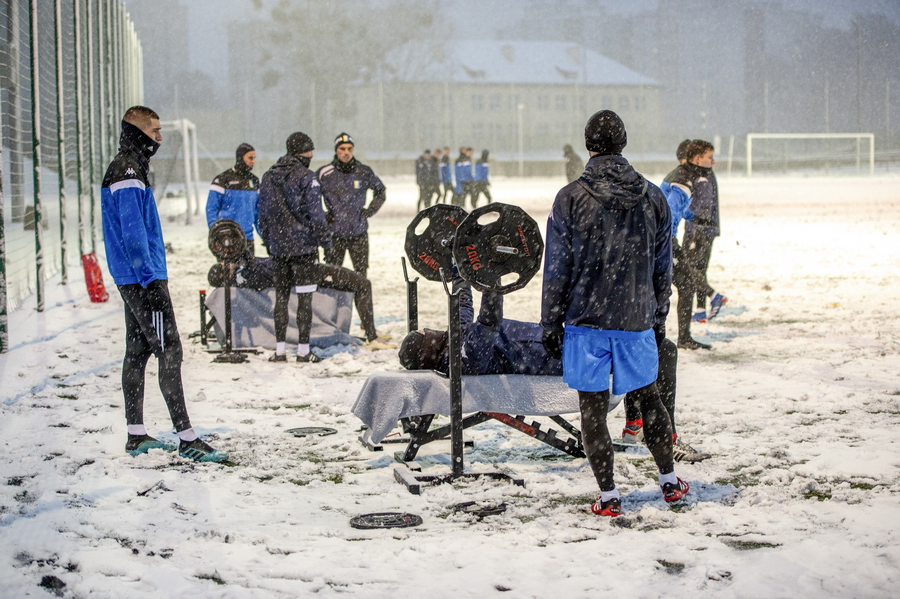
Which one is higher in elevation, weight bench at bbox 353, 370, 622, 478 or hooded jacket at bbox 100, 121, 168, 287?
hooded jacket at bbox 100, 121, 168, 287

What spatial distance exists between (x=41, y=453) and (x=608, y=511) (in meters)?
2.90

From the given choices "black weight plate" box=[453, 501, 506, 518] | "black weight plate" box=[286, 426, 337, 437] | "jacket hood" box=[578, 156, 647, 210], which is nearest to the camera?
"jacket hood" box=[578, 156, 647, 210]

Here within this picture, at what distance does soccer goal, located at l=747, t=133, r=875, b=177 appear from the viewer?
45781 mm

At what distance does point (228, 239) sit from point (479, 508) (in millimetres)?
4365

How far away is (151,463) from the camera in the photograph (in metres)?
4.74

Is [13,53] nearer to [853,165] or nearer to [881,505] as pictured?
[881,505]

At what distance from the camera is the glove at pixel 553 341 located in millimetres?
3854

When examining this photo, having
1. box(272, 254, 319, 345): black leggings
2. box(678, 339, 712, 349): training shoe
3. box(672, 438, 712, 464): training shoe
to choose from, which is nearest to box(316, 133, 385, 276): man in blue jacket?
box(272, 254, 319, 345): black leggings

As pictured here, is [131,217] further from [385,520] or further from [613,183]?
[613,183]

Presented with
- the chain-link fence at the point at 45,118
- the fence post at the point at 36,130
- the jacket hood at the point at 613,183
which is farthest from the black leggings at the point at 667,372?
the fence post at the point at 36,130

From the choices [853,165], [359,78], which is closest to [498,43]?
[359,78]

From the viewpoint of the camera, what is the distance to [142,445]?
4.91m

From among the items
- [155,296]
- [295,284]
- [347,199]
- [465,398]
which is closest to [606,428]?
[465,398]

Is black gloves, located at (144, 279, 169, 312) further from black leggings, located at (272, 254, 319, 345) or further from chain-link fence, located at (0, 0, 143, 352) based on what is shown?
chain-link fence, located at (0, 0, 143, 352)
